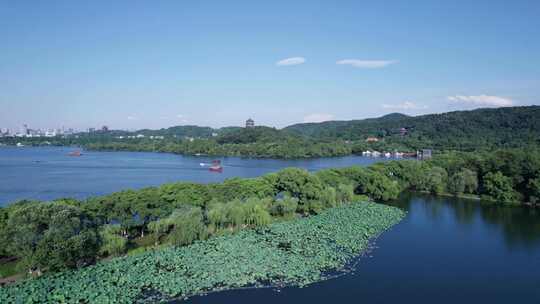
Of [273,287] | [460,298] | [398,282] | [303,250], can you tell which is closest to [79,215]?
[273,287]

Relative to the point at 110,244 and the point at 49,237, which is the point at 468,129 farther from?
the point at 49,237

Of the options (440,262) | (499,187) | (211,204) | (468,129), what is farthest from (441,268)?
(468,129)

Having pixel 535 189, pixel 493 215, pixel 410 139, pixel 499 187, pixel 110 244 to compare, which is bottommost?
pixel 493 215

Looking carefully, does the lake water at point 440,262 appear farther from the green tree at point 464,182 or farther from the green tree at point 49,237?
the green tree at point 49,237

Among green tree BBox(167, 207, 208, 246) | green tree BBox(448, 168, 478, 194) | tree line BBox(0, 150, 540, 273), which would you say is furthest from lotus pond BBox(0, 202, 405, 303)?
green tree BBox(448, 168, 478, 194)

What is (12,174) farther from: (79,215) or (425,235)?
(425,235)

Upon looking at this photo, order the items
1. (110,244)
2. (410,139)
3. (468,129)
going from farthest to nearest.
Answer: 1. (410,139)
2. (468,129)
3. (110,244)
